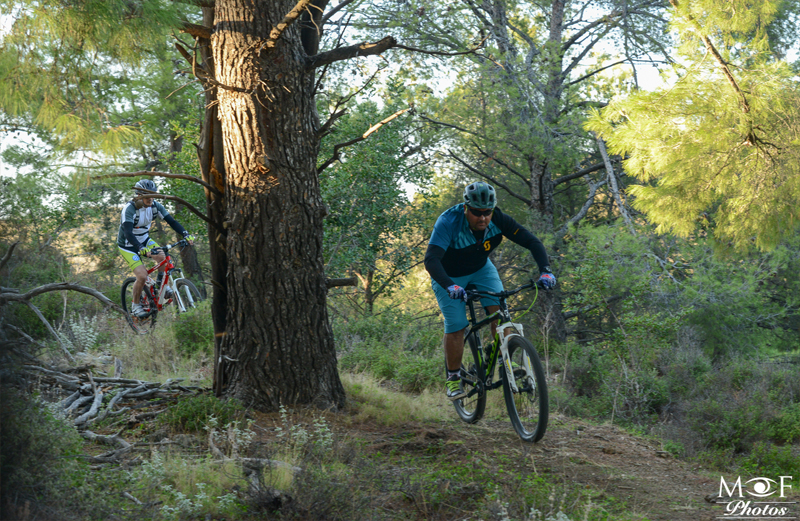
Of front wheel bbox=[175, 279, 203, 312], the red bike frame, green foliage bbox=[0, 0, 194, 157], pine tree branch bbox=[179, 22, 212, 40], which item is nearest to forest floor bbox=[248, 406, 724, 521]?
green foliage bbox=[0, 0, 194, 157]

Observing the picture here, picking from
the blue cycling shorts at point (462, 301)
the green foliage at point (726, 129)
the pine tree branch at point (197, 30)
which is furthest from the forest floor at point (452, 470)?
the pine tree branch at point (197, 30)

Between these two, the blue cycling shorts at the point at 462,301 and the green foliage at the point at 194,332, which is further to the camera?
the green foliage at the point at 194,332

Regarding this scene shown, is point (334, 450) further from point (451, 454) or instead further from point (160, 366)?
point (160, 366)

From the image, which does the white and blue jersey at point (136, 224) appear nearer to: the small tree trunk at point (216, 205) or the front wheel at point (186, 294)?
the front wheel at point (186, 294)

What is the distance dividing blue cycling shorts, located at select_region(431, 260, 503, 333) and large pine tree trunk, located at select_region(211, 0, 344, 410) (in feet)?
3.82

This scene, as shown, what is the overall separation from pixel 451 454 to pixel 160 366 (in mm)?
4212

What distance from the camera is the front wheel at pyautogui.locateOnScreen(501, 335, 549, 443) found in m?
4.70

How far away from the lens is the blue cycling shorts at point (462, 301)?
17.8ft

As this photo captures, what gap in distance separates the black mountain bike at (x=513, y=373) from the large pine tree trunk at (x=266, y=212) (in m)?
1.42

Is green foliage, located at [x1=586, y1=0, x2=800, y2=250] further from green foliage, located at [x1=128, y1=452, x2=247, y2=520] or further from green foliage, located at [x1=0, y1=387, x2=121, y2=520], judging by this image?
green foliage, located at [x1=0, y1=387, x2=121, y2=520]

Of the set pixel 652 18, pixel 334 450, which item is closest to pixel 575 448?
pixel 334 450

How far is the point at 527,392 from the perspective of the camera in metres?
4.88

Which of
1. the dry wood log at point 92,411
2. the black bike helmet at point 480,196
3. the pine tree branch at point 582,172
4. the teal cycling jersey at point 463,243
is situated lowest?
the dry wood log at point 92,411

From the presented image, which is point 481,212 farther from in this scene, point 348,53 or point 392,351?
point 392,351
